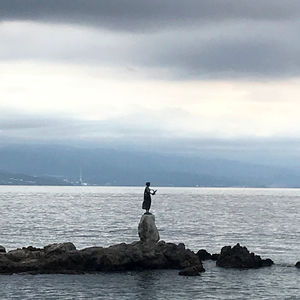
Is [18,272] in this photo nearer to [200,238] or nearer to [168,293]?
[168,293]

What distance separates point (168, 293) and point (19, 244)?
41802 millimetres

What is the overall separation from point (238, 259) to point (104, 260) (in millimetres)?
13228

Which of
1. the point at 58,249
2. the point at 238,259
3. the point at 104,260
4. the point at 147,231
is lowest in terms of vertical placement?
the point at 104,260

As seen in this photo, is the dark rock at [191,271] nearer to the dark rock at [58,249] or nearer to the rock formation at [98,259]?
the rock formation at [98,259]

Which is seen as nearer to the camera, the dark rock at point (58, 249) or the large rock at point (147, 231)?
the dark rock at point (58, 249)

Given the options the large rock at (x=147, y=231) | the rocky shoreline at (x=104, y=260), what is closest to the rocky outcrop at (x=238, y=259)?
the rocky shoreline at (x=104, y=260)

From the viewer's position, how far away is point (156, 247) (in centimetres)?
7150

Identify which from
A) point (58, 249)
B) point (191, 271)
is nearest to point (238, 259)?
point (191, 271)

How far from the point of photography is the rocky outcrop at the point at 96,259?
68.3 meters

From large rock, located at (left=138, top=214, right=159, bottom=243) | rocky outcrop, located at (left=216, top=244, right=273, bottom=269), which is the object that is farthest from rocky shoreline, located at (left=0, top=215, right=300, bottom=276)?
large rock, located at (left=138, top=214, right=159, bottom=243)

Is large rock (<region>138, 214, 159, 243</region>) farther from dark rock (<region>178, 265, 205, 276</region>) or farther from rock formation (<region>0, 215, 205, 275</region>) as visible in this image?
dark rock (<region>178, 265, 205, 276</region>)

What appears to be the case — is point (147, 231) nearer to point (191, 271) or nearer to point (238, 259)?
→ point (191, 271)

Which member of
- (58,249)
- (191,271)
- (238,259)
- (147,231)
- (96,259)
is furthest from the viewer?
(147,231)

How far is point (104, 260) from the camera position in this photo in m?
69.3
